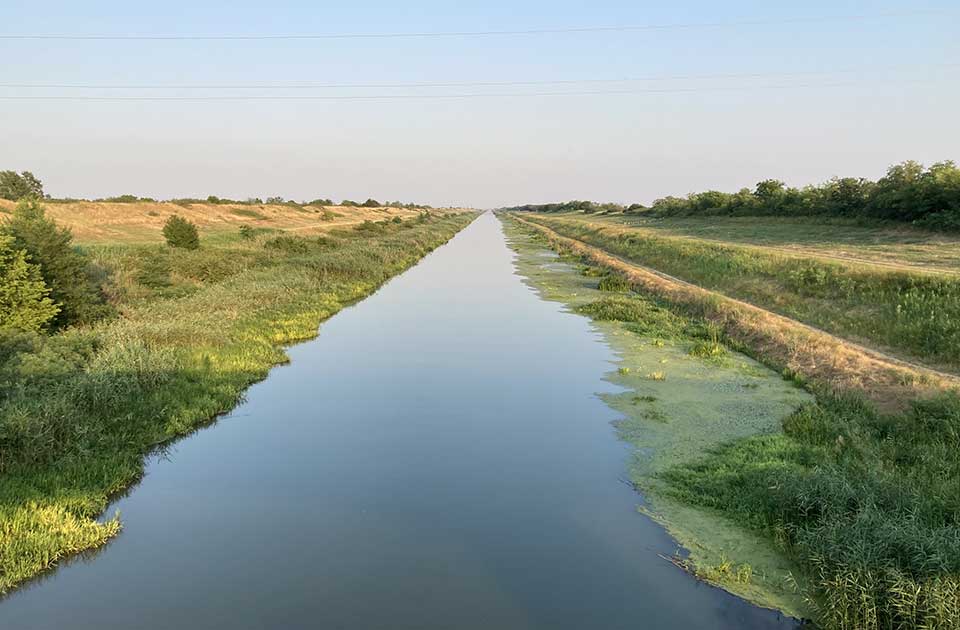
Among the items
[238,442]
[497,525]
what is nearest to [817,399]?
[497,525]

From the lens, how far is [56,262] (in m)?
15.1

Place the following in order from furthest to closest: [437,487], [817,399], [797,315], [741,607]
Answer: [797,315] → [817,399] → [437,487] → [741,607]

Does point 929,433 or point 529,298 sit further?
point 529,298

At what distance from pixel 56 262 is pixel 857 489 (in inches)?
694

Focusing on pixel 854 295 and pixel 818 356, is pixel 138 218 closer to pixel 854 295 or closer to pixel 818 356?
pixel 854 295

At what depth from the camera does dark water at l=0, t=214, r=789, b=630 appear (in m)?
6.27

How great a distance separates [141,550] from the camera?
7348 millimetres

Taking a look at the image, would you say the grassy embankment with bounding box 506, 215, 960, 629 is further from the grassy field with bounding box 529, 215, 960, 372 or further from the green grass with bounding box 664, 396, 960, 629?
the grassy field with bounding box 529, 215, 960, 372

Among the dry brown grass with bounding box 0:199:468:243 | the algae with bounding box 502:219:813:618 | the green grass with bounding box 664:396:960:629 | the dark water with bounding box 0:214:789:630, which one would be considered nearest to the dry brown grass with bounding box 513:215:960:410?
the algae with bounding box 502:219:813:618

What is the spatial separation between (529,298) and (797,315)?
39.1 feet

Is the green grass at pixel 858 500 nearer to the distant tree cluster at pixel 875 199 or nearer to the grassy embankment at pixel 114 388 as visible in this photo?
the grassy embankment at pixel 114 388

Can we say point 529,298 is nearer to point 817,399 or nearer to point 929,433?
point 817,399

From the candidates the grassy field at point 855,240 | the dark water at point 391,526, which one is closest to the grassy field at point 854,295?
the grassy field at point 855,240

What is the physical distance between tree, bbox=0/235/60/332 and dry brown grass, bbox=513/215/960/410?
1735cm
